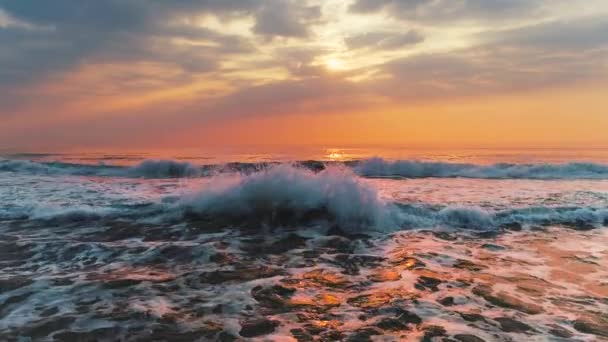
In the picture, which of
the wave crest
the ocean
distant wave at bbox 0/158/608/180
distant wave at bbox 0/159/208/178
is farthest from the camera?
the wave crest

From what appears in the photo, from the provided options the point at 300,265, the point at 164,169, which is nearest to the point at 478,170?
the point at 164,169

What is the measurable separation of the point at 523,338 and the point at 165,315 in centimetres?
359

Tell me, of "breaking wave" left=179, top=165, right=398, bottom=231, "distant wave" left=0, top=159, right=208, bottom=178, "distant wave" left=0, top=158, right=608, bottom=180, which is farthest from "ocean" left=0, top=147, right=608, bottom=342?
"distant wave" left=0, top=159, right=208, bottom=178

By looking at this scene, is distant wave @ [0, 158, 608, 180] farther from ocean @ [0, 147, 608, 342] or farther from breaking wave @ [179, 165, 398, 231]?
breaking wave @ [179, 165, 398, 231]

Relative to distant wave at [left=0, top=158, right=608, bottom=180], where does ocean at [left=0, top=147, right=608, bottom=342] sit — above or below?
below

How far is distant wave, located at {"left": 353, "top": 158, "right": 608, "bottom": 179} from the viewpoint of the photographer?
23.1 metres

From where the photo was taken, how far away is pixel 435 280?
601cm

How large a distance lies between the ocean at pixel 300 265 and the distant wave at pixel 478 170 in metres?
9.48

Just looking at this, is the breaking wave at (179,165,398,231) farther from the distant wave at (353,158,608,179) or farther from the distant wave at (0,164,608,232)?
the distant wave at (353,158,608,179)

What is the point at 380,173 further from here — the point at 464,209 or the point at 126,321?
the point at 126,321

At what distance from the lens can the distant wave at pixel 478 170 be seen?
23125 mm

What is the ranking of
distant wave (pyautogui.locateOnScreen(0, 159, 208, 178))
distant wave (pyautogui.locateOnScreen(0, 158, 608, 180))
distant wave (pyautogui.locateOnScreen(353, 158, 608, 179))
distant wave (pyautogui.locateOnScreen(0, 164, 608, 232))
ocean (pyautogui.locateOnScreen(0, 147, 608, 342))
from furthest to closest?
distant wave (pyautogui.locateOnScreen(0, 159, 208, 178)) < distant wave (pyautogui.locateOnScreen(0, 158, 608, 180)) < distant wave (pyautogui.locateOnScreen(353, 158, 608, 179)) < distant wave (pyautogui.locateOnScreen(0, 164, 608, 232)) < ocean (pyautogui.locateOnScreen(0, 147, 608, 342))

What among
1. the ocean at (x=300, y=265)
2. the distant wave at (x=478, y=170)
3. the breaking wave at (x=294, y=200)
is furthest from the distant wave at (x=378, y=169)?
the breaking wave at (x=294, y=200)

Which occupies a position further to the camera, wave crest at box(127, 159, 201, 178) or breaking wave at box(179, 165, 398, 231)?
wave crest at box(127, 159, 201, 178)
